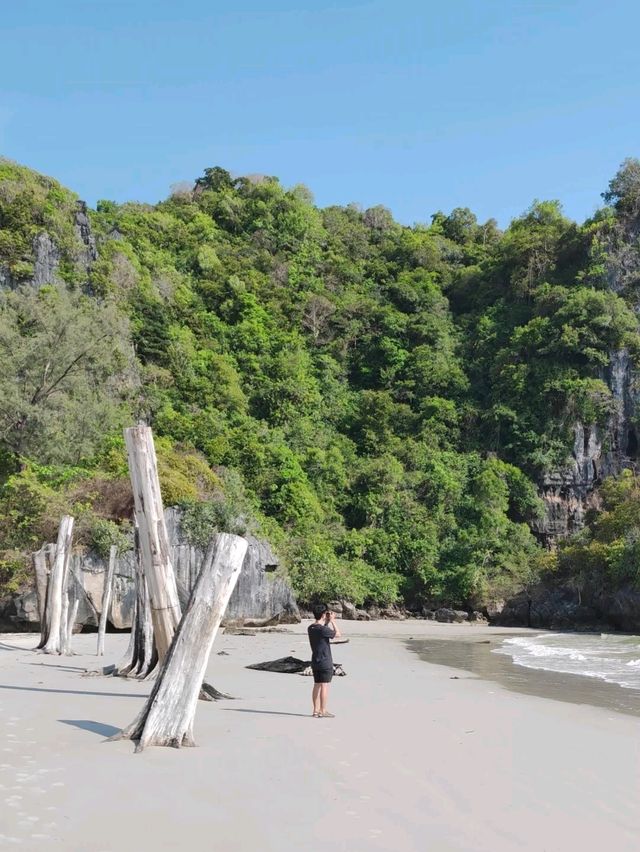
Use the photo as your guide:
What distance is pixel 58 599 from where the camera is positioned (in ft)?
52.7

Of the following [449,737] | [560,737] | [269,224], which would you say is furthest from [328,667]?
[269,224]

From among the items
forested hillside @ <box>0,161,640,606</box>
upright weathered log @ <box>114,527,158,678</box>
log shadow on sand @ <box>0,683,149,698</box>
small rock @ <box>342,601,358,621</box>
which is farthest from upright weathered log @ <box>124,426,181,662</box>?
small rock @ <box>342,601,358,621</box>

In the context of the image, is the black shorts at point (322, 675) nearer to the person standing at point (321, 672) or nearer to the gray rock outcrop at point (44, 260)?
the person standing at point (321, 672)

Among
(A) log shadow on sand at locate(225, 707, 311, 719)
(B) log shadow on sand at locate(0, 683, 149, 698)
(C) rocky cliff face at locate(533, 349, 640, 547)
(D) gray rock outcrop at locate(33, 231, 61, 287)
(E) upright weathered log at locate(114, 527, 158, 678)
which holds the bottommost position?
(B) log shadow on sand at locate(0, 683, 149, 698)

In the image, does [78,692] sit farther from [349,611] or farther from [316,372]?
[316,372]

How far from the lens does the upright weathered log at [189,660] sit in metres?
6.91

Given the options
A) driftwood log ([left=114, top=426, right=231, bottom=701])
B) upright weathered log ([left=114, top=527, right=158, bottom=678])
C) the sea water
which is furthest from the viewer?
the sea water

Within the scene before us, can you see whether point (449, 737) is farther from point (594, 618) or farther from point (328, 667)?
point (594, 618)

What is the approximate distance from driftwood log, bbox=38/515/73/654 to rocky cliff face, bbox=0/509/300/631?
460 centimetres

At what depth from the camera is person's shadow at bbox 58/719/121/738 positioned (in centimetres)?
747

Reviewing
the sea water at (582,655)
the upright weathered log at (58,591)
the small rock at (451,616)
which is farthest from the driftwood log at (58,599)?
the small rock at (451,616)

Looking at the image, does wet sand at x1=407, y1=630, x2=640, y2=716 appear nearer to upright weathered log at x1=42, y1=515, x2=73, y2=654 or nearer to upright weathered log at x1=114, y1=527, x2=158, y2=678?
upright weathered log at x1=114, y1=527, x2=158, y2=678

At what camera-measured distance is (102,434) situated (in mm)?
33750

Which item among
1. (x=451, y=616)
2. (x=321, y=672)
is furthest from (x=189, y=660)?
(x=451, y=616)
